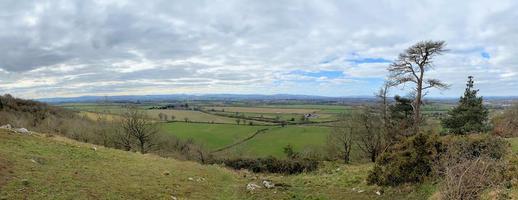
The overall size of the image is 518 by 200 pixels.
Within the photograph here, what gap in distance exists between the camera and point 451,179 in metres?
11.6

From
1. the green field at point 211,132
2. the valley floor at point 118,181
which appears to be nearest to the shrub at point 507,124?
the valley floor at point 118,181

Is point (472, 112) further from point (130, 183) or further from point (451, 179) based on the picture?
point (130, 183)

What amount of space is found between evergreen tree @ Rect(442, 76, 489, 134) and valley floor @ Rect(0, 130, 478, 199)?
46.9 feet

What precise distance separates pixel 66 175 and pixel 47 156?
15.3ft

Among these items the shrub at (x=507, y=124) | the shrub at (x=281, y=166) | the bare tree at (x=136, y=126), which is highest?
the shrub at (x=507, y=124)

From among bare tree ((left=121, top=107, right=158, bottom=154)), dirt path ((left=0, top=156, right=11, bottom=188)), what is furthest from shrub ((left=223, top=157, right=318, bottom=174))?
dirt path ((left=0, top=156, right=11, bottom=188))

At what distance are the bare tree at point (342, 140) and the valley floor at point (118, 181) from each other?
21441mm

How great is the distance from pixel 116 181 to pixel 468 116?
32.3 metres

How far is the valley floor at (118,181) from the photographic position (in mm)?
15188

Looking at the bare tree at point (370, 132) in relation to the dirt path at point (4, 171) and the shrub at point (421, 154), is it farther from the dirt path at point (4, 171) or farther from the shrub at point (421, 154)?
the dirt path at point (4, 171)

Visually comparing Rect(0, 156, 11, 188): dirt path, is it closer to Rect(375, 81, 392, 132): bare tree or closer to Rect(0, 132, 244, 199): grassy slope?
Rect(0, 132, 244, 199): grassy slope

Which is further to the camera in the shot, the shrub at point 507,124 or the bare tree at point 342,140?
the bare tree at point 342,140

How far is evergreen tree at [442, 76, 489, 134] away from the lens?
3462 centimetres

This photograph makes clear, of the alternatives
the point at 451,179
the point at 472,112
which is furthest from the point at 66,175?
the point at 472,112
